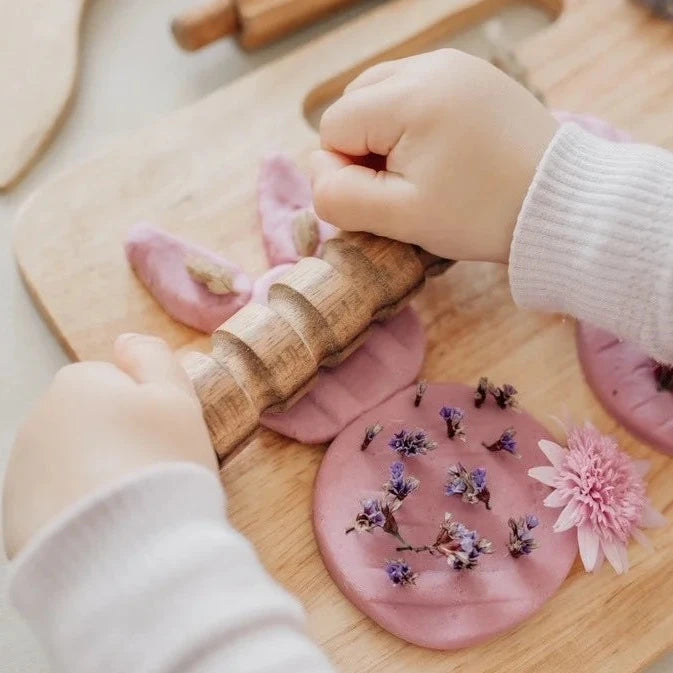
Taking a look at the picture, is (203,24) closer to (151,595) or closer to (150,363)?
(150,363)

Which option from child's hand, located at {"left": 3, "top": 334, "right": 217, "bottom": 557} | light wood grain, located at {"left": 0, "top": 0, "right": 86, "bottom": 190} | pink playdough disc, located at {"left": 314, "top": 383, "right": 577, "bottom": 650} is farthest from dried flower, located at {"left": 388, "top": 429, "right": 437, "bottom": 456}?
light wood grain, located at {"left": 0, "top": 0, "right": 86, "bottom": 190}

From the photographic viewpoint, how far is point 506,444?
0.52 meters

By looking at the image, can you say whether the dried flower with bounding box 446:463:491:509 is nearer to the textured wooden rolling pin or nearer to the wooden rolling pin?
the textured wooden rolling pin

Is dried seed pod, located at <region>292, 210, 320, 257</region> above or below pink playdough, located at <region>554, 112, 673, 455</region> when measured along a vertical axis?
above

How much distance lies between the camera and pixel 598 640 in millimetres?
498

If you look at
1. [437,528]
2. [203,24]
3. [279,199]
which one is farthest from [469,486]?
[203,24]

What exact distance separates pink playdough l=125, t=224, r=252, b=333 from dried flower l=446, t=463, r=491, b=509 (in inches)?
6.6

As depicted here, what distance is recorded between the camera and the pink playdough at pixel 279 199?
1.91 feet

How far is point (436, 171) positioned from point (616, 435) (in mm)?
202

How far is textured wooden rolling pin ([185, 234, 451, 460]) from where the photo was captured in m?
0.48

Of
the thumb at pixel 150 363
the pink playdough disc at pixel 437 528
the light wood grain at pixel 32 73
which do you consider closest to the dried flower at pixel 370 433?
the pink playdough disc at pixel 437 528

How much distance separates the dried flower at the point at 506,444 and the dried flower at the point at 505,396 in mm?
17

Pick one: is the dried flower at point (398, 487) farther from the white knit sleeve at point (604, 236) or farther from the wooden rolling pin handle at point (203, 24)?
the wooden rolling pin handle at point (203, 24)

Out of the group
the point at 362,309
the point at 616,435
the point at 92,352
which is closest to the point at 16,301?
the point at 92,352
